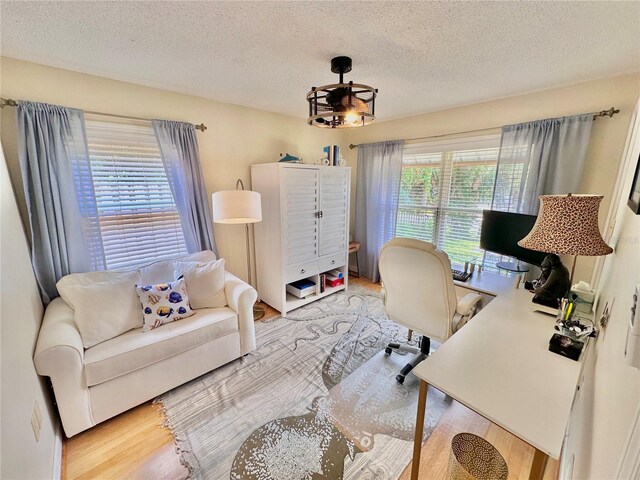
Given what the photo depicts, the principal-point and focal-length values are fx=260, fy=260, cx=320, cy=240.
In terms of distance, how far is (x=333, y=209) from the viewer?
318cm

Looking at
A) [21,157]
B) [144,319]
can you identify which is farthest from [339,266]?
[21,157]

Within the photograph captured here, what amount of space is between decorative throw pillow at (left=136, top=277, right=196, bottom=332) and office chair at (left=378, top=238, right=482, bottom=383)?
1.55 meters

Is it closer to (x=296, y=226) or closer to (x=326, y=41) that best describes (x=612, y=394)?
(x=326, y=41)

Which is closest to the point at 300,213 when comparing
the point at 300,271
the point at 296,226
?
the point at 296,226

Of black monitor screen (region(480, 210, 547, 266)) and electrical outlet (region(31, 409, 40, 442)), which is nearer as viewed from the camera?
electrical outlet (region(31, 409, 40, 442))

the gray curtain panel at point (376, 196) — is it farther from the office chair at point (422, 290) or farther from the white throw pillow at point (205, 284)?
the white throw pillow at point (205, 284)

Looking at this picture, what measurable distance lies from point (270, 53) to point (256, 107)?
130 centimetres

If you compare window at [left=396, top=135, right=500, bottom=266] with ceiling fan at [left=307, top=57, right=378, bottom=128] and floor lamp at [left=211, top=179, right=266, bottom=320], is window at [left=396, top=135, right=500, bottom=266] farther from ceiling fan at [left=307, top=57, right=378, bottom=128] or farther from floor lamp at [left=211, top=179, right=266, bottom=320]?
floor lamp at [left=211, top=179, right=266, bottom=320]

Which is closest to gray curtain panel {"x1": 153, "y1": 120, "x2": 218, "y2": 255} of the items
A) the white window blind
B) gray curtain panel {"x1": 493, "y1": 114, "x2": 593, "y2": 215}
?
the white window blind

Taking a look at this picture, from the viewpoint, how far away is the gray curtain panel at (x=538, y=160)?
2.17 metres

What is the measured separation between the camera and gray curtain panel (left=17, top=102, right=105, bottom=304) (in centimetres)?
178

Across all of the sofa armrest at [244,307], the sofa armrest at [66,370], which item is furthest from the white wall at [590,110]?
the sofa armrest at [66,370]

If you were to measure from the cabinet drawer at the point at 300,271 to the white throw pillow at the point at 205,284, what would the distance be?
2.60 feet

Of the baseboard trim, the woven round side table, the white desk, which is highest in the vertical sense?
the white desk
